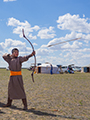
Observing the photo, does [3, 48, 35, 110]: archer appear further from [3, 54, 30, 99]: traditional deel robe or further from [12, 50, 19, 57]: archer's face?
[12, 50, 19, 57]: archer's face

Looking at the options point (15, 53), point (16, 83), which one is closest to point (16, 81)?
point (16, 83)

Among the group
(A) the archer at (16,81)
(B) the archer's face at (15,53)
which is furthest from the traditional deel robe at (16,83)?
(B) the archer's face at (15,53)

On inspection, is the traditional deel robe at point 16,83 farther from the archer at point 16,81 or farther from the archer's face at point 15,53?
the archer's face at point 15,53

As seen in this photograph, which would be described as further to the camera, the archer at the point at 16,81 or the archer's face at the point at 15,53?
the archer's face at the point at 15,53

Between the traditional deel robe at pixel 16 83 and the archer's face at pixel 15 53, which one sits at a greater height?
the archer's face at pixel 15 53

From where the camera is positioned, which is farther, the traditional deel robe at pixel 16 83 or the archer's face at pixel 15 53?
the archer's face at pixel 15 53

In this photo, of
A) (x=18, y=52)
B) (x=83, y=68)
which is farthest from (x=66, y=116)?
(x=83, y=68)

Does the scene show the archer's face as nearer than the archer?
No

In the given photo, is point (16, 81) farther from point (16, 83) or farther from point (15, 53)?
point (15, 53)

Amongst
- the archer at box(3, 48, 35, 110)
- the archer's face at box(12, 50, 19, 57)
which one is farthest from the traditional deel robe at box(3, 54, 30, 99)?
the archer's face at box(12, 50, 19, 57)

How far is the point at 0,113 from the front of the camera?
536cm

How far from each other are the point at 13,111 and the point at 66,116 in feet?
5.61

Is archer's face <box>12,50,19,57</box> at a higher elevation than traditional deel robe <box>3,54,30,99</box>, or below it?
higher

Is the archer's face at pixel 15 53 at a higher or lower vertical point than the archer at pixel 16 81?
higher
